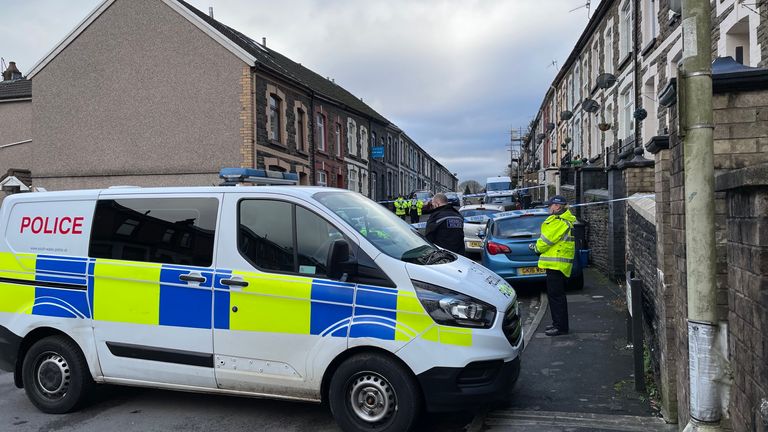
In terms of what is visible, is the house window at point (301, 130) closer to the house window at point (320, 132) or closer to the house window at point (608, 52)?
the house window at point (320, 132)

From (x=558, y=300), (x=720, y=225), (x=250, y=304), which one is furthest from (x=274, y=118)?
(x=720, y=225)

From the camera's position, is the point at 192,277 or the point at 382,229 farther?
the point at 382,229

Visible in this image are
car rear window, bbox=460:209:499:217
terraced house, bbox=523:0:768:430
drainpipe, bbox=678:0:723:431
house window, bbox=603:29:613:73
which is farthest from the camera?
house window, bbox=603:29:613:73

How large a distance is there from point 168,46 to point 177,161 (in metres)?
4.16

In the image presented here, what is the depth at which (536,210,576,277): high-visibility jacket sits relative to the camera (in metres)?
7.20

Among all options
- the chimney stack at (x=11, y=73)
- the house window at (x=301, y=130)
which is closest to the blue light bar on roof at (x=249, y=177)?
the house window at (x=301, y=130)

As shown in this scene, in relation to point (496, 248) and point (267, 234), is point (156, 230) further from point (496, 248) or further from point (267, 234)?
point (496, 248)

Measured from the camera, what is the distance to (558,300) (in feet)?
23.3

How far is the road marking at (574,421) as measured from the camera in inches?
174

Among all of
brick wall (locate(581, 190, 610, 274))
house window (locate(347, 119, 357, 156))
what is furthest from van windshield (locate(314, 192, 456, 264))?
house window (locate(347, 119, 357, 156))

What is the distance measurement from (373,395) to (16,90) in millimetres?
29863

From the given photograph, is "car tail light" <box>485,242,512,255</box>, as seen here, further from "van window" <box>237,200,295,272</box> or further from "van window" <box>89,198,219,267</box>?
"van window" <box>89,198,219,267</box>

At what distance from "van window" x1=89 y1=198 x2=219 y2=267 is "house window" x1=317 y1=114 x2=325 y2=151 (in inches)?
913

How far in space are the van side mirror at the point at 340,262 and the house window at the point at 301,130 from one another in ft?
71.5
